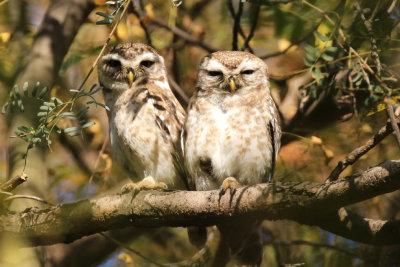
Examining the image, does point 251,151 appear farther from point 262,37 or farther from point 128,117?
point 262,37

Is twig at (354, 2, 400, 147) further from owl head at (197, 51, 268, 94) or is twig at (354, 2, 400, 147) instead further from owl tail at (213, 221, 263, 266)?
owl tail at (213, 221, 263, 266)

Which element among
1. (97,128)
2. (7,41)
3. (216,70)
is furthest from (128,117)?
(97,128)

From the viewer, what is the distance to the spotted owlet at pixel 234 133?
3.66m

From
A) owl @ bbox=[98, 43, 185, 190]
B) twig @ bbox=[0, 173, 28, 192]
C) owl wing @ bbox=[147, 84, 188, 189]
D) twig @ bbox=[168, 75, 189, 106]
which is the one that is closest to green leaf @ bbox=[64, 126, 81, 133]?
twig @ bbox=[0, 173, 28, 192]

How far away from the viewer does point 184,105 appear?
502 centimetres

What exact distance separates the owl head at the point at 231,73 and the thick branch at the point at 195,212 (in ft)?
3.74

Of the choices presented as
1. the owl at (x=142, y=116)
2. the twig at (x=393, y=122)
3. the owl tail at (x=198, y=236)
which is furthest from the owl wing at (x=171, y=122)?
the twig at (x=393, y=122)

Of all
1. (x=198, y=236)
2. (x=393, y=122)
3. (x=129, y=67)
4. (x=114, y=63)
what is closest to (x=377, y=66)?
(x=393, y=122)

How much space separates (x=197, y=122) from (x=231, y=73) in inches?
17.7

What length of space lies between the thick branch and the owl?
28.1 inches

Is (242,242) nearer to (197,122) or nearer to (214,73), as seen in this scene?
(197,122)

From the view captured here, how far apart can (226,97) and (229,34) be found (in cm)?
119

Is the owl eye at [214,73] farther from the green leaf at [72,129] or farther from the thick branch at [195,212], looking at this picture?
the green leaf at [72,129]

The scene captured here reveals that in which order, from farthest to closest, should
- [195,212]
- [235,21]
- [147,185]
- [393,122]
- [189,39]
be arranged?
[189,39] < [235,21] < [147,185] < [195,212] < [393,122]
